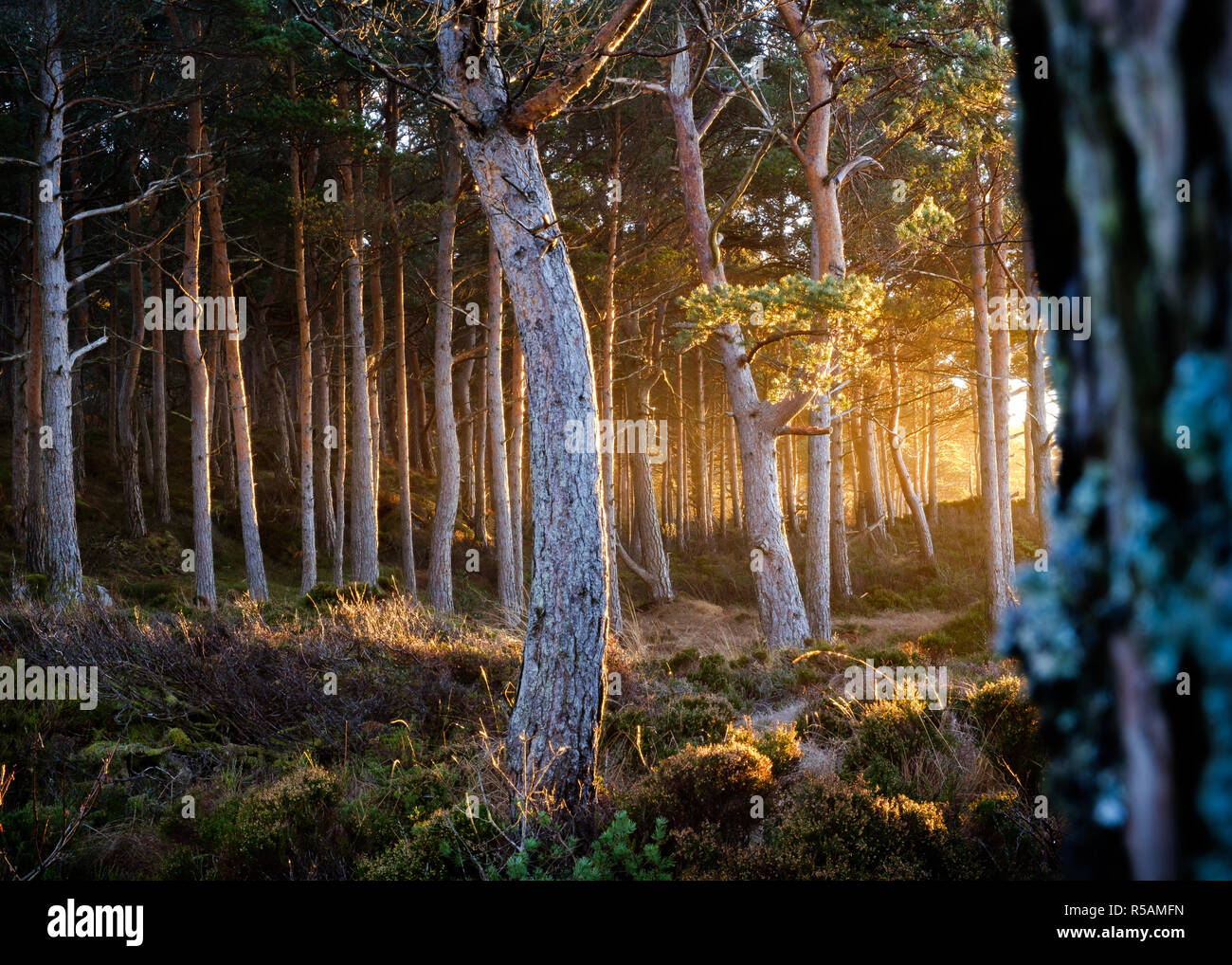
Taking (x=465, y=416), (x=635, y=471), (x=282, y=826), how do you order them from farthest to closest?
(x=465, y=416)
(x=635, y=471)
(x=282, y=826)

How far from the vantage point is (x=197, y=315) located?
1527 centimetres

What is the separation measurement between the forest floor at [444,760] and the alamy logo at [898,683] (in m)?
0.20

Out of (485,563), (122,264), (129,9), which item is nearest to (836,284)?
(129,9)

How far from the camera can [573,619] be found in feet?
17.0

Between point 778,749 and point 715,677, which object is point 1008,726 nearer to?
point 778,749

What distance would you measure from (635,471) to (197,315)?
1286 centimetres

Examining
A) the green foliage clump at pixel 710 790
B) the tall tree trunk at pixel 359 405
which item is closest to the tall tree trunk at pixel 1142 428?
the green foliage clump at pixel 710 790

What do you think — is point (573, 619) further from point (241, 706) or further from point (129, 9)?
point (129, 9)

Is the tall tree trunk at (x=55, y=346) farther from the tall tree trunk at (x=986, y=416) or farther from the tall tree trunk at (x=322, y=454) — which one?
the tall tree trunk at (x=986, y=416)

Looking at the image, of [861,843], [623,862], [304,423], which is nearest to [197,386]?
[304,423]

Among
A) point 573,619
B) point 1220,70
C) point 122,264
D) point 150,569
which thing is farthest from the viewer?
point 122,264

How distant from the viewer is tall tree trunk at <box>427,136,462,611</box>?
16719 mm
